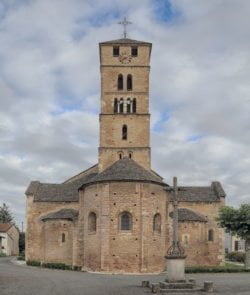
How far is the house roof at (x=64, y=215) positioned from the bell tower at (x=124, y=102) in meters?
5.85

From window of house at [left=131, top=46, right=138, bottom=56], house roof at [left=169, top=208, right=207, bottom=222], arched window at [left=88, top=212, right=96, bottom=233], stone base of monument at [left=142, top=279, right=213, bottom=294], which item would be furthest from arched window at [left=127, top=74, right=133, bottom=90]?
stone base of monument at [left=142, top=279, right=213, bottom=294]

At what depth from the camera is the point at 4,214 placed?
4872 inches

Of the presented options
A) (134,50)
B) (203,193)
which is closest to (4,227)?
(203,193)

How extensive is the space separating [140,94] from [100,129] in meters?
5.85

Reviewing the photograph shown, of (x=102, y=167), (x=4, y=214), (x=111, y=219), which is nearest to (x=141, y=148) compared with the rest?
(x=102, y=167)

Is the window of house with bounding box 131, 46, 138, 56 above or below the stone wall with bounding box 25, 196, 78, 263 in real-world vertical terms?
above

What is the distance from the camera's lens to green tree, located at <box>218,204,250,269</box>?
145 feet

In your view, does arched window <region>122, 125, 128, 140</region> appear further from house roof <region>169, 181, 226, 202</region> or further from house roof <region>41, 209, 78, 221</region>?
house roof <region>41, 209, 78, 221</region>

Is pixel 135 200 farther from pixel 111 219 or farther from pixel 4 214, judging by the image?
pixel 4 214

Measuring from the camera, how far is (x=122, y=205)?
40469mm

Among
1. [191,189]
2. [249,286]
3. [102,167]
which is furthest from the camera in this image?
[191,189]

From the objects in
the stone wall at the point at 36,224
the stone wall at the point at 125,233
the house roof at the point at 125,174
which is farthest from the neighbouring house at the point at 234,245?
the stone wall at the point at 125,233

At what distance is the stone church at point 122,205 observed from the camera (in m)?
40.3

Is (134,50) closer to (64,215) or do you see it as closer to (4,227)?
(64,215)
